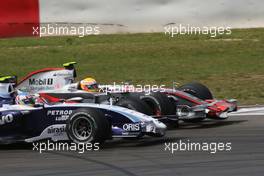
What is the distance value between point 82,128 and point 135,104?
127 cm

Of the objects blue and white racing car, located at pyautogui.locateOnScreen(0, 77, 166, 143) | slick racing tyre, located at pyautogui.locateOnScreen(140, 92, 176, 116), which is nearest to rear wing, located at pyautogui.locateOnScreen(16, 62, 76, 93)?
slick racing tyre, located at pyautogui.locateOnScreen(140, 92, 176, 116)

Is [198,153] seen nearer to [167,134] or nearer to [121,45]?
[167,134]

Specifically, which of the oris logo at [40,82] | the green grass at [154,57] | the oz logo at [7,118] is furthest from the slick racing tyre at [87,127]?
the green grass at [154,57]

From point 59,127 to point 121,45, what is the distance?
540 inches

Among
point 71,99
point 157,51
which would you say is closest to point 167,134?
point 71,99

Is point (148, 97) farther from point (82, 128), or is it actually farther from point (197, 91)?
point (82, 128)

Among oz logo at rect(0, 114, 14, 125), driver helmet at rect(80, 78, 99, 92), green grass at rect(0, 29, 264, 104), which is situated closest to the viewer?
oz logo at rect(0, 114, 14, 125)

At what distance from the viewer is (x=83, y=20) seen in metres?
21.9

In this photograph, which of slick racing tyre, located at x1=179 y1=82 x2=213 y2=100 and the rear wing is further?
slick racing tyre, located at x1=179 y1=82 x2=213 y2=100

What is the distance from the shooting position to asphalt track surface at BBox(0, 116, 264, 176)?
813 cm

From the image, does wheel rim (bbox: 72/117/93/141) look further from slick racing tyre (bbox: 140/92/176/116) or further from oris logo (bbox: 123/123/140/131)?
slick racing tyre (bbox: 140/92/176/116)

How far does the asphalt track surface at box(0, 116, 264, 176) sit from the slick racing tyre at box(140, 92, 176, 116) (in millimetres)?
547

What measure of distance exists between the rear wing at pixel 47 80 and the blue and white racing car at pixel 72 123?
7.41 ft

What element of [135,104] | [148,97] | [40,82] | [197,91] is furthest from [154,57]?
[135,104]
